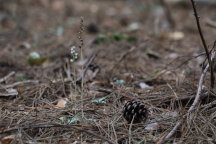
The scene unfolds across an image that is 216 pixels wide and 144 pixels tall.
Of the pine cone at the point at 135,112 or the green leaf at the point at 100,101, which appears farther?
the green leaf at the point at 100,101

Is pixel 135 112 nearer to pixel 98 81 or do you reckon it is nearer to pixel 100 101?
pixel 100 101

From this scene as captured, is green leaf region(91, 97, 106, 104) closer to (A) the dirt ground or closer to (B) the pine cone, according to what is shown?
(A) the dirt ground

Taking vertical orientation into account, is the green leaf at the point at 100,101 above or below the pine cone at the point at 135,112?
above

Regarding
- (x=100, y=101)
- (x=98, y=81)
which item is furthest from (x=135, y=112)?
(x=98, y=81)

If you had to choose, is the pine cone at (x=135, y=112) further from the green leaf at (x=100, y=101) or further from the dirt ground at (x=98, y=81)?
the green leaf at (x=100, y=101)

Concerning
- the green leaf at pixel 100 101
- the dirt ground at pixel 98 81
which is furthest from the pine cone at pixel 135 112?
the green leaf at pixel 100 101

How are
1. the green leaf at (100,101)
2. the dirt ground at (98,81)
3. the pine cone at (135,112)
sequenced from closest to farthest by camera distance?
1. the dirt ground at (98,81)
2. the pine cone at (135,112)
3. the green leaf at (100,101)
